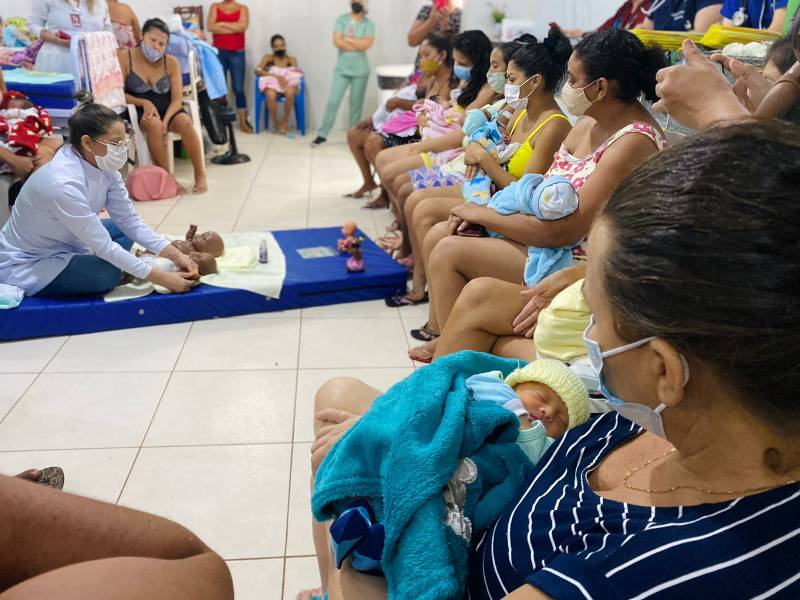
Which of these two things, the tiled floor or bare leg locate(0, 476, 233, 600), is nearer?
bare leg locate(0, 476, 233, 600)

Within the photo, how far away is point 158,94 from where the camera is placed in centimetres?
550

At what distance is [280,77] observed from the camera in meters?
8.02

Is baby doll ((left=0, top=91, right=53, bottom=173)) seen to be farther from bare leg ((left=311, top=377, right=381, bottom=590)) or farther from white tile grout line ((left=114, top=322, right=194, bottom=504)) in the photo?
bare leg ((left=311, top=377, right=381, bottom=590))

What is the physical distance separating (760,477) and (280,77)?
8.04 m

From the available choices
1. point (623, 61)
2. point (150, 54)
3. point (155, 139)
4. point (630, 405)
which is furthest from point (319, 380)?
point (150, 54)

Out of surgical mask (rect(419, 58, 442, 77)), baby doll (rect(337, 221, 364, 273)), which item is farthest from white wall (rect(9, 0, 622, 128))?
baby doll (rect(337, 221, 364, 273))

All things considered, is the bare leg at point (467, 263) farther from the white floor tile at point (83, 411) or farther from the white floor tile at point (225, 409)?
the white floor tile at point (83, 411)

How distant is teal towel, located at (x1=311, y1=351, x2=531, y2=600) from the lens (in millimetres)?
1054

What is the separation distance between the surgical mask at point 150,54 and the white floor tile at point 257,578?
15.6 ft

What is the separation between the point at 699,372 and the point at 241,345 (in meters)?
2.60

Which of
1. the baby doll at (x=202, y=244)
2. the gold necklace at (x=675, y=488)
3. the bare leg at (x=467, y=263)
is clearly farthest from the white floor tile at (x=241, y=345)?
the gold necklace at (x=675, y=488)

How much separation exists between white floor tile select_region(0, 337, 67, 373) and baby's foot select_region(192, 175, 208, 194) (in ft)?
8.74

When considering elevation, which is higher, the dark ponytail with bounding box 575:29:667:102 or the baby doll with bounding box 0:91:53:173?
the dark ponytail with bounding box 575:29:667:102

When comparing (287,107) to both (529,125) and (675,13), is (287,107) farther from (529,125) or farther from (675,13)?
(529,125)
